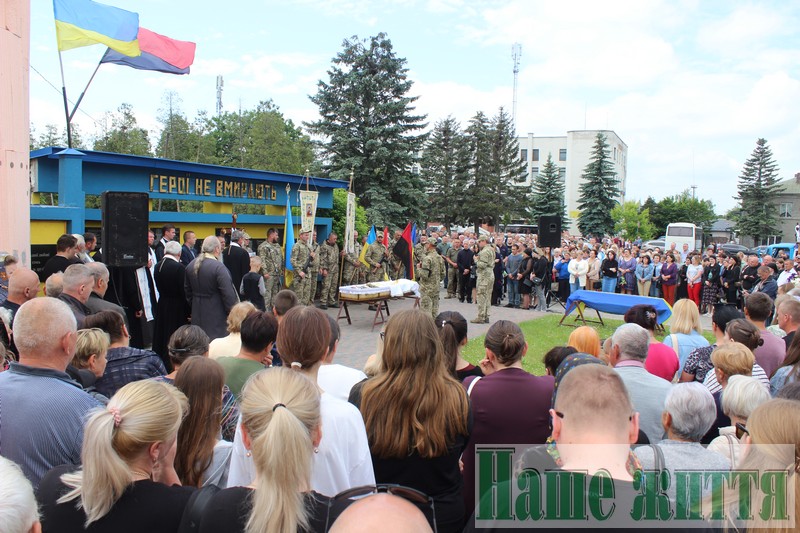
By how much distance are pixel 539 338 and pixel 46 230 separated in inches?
388

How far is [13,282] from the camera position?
5.27m

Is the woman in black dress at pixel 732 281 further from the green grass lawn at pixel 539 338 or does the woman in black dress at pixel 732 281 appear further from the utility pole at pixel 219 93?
the utility pole at pixel 219 93

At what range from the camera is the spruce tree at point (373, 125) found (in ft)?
96.2

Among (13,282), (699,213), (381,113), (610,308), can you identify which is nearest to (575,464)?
(13,282)

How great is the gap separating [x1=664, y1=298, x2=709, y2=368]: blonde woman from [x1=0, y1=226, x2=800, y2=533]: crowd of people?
30mm

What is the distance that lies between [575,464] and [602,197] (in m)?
48.0

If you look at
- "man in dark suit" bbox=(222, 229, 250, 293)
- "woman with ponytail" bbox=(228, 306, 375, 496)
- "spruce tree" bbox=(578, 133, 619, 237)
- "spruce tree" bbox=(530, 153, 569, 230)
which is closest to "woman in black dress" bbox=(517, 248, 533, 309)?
"man in dark suit" bbox=(222, 229, 250, 293)

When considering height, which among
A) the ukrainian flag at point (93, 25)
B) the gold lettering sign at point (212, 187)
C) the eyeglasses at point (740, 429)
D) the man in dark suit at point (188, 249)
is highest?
the ukrainian flag at point (93, 25)

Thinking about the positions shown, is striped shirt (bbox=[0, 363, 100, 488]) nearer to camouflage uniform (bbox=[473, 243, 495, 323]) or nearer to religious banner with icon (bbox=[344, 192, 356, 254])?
camouflage uniform (bbox=[473, 243, 495, 323])

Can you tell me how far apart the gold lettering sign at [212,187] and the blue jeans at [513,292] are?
25.0ft

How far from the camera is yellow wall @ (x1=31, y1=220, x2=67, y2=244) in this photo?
9836mm

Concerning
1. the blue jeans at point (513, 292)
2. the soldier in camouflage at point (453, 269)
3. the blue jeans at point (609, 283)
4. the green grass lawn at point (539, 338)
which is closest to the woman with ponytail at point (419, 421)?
the green grass lawn at point (539, 338)

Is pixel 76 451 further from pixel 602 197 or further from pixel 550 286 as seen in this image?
pixel 602 197

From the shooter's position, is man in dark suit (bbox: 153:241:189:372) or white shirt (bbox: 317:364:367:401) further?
man in dark suit (bbox: 153:241:189:372)
